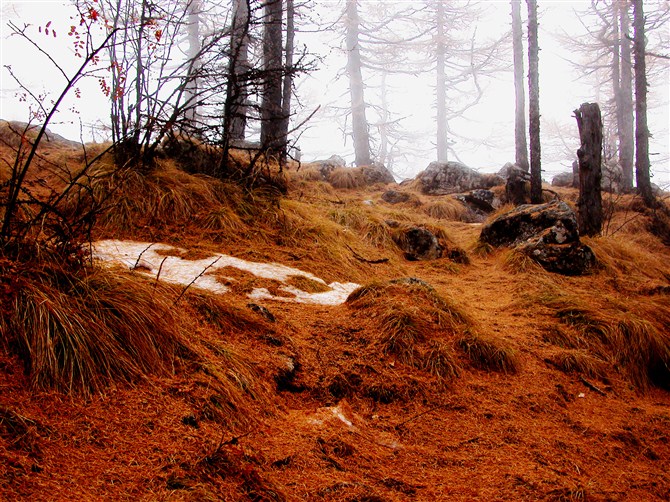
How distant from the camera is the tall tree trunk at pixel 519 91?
15.3 meters

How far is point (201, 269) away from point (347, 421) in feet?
6.55

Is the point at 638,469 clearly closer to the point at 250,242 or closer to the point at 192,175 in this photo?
the point at 250,242

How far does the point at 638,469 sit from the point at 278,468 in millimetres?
1709

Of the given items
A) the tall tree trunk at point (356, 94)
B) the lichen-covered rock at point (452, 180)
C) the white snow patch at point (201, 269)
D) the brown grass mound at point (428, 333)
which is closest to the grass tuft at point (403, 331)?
the brown grass mound at point (428, 333)

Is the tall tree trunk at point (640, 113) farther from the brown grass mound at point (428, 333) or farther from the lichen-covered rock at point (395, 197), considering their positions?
the brown grass mound at point (428, 333)

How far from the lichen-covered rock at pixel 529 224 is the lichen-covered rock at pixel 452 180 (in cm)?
432

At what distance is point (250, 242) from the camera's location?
14.3 feet

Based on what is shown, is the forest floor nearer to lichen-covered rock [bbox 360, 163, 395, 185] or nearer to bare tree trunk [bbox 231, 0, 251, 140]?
bare tree trunk [bbox 231, 0, 251, 140]

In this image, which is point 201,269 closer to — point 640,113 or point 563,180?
point 640,113

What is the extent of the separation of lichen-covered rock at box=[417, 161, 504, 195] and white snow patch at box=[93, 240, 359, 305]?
24.6ft

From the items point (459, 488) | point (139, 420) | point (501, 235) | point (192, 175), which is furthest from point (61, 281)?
point (501, 235)

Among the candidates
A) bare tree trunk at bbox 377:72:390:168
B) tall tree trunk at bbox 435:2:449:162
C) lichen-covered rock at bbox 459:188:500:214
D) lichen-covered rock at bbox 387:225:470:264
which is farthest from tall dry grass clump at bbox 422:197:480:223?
tall tree trunk at bbox 435:2:449:162

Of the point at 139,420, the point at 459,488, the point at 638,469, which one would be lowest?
the point at 638,469

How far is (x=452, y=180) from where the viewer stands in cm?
1109
